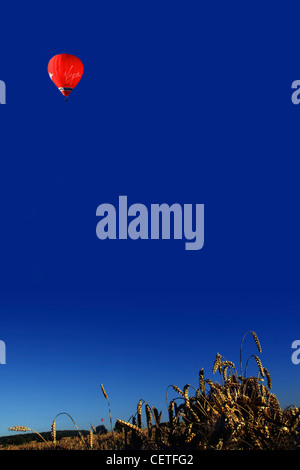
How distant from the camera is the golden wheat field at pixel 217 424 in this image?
136 inches

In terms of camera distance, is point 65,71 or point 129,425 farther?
point 65,71

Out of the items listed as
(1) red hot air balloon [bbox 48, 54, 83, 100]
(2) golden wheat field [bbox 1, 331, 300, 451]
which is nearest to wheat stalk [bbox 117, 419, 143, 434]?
(2) golden wheat field [bbox 1, 331, 300, 451]

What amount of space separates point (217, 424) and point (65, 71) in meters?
56.1

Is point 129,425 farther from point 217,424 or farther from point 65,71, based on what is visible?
point 65,71

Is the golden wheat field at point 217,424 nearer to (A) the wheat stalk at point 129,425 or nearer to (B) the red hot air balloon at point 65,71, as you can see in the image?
(A) the wheat stalk at point 129,425

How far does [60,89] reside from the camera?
5391 cm

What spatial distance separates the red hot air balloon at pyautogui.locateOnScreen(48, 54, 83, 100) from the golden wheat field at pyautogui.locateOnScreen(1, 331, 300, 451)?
5376 centimetres

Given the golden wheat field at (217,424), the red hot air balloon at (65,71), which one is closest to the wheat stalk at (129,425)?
the golden wheat field at (217,424)

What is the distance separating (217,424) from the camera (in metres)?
3.56

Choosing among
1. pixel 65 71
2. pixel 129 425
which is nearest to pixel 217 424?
pixel 129 425

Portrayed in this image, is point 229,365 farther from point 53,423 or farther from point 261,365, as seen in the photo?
point 53,423

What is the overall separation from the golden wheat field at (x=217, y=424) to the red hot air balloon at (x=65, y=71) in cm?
5376
